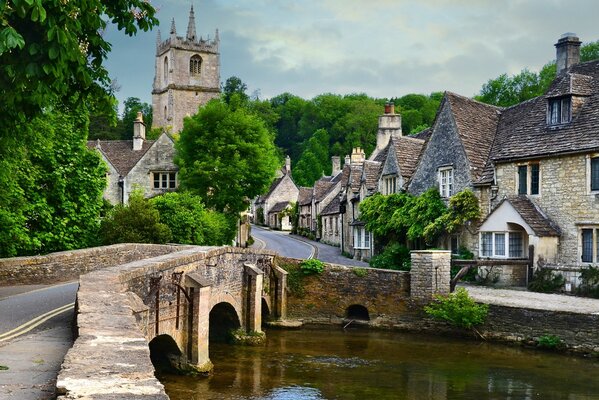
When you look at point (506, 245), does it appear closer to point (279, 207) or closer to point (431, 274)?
point (431, 274)

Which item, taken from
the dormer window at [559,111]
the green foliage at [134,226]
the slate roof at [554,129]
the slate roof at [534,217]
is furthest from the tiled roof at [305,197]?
the dormer window at [559,111]

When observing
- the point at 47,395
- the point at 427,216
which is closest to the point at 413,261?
the point at 427,216

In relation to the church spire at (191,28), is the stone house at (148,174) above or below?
below

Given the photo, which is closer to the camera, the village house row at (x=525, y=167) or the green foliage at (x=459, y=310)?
the green foliage at (x=459, y=310)

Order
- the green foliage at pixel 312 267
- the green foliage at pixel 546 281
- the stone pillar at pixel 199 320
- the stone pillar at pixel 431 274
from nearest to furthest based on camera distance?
the stone pillar at pixel 199 320, the green foliage at pixel 546 281, the stone pillar at pixel 431 274, the green foliage at pixel 312 267

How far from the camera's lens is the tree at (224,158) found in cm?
4341

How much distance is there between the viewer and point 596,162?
27547mm

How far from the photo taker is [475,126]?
113 feet

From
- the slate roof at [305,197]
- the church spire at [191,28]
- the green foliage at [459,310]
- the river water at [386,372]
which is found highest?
the church spire at [191,28]

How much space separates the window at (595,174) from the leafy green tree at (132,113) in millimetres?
80519

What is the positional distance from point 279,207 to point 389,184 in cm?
4955

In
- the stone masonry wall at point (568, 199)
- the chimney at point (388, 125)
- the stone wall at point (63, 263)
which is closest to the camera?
the stone wall at point (63, 263)

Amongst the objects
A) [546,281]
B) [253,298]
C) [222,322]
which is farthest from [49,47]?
[546,281]

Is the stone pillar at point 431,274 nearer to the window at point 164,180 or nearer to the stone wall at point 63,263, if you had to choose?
the stone wall at point 63,263
